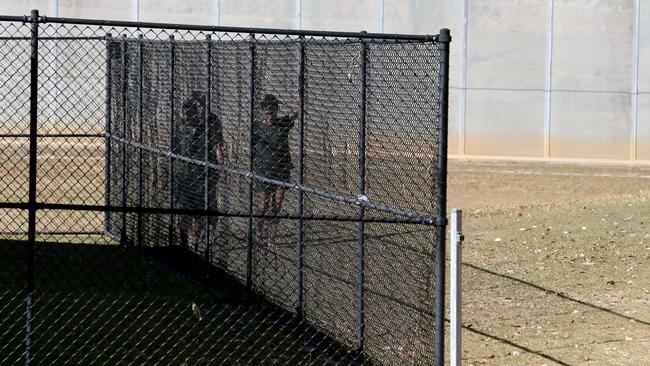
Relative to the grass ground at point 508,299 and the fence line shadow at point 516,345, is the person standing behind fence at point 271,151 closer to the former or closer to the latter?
the grass ground at point 508,299

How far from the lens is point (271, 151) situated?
9766 mm

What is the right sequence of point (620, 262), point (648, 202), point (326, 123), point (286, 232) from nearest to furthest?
point (326, 123)
point (286, 232)
point (620, 262)
point (648, 202)

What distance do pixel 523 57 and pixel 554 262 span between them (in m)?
8.22

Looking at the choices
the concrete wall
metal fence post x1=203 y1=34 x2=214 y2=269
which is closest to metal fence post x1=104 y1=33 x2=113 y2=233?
metal fence post x1=203 y1=34 x2=214 y2=269

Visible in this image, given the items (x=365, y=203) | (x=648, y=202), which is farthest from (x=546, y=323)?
(x=648, y=202)

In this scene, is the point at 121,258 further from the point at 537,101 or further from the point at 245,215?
the point at 537,101

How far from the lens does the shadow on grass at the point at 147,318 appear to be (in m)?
8.49

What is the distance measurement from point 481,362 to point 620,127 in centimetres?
1260

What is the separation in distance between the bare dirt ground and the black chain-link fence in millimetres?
1224

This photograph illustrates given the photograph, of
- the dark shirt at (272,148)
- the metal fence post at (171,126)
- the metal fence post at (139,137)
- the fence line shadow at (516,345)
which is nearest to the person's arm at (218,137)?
the metal fence post at (171,126)

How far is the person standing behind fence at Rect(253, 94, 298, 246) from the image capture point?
371 inches

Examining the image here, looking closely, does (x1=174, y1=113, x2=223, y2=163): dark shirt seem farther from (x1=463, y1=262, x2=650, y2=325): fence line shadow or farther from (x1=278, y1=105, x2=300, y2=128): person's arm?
(x1=463, y1=262, x2=650, y2=325): fence line shadow

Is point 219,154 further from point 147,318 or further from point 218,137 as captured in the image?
point 147,318

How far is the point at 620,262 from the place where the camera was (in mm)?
12578
